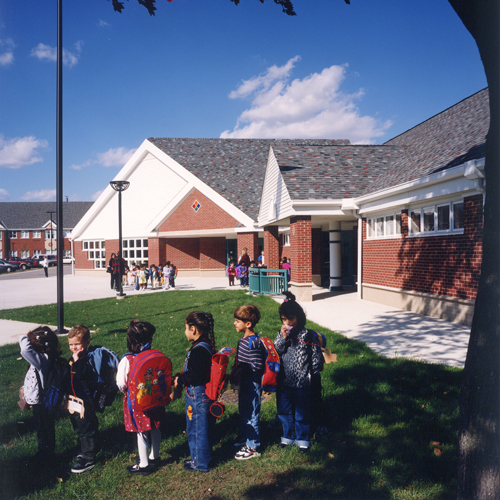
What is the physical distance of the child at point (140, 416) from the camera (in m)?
3.55

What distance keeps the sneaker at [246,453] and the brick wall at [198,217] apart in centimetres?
2150

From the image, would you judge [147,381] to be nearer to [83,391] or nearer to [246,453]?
[83,391]

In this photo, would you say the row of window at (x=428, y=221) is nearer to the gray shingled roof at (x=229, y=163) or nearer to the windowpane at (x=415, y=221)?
the windowpane at (x=415, y=221)

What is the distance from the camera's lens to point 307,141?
34.7 meters

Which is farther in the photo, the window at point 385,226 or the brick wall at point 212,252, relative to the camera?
the brick wall at point 212,252

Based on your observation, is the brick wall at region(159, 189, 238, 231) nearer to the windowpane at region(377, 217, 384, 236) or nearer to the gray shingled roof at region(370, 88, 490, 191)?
the gray shingled roof at region(370, 88, 490, 191)

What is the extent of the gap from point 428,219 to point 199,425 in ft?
29.5

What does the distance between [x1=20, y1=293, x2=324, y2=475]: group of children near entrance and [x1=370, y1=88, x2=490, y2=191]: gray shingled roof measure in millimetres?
6945

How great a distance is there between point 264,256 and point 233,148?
590 inches

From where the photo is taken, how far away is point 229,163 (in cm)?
3025

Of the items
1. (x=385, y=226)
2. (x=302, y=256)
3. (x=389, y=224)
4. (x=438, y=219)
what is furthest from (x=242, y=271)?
(x=438, y=219)

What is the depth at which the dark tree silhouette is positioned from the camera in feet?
8.38

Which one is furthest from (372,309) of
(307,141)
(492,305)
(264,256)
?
(307,141)

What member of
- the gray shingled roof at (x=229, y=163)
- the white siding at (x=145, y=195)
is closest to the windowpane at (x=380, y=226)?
the gray shingled roof at (x=229, y=163)
